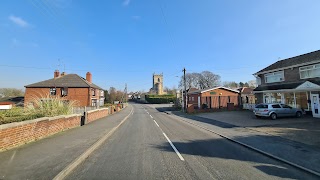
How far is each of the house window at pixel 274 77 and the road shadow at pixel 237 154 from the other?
20.2 m

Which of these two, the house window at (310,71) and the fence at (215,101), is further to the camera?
the fence at (215,101)

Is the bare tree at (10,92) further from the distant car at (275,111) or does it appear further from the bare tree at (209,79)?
the distant car at (275,111)

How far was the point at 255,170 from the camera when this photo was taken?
18.5 ft

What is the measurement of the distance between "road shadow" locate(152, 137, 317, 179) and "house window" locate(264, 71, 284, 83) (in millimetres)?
20165

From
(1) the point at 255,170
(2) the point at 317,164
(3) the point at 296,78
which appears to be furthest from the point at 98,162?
(3) the point at 296,78

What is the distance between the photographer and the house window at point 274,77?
82.1 ft

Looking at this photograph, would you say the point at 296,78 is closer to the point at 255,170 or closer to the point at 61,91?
the point at 255,170

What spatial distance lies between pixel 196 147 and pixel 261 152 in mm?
2403

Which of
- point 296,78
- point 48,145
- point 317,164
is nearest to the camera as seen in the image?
point 317,164

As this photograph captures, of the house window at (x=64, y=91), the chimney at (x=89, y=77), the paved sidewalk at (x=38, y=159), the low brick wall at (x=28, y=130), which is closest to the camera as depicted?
the paved sidewalk at (x=38, y=159)

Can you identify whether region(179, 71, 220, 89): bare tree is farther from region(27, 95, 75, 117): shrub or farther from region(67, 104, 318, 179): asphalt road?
region(67, 104, 318, 179): asphalt road

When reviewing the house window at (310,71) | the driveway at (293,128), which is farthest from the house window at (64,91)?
the house window at (310,71)

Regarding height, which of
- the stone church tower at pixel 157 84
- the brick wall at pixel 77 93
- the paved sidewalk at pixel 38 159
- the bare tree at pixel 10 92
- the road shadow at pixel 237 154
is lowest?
the road shadow at pixel 237 154

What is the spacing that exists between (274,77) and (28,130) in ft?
87.9
